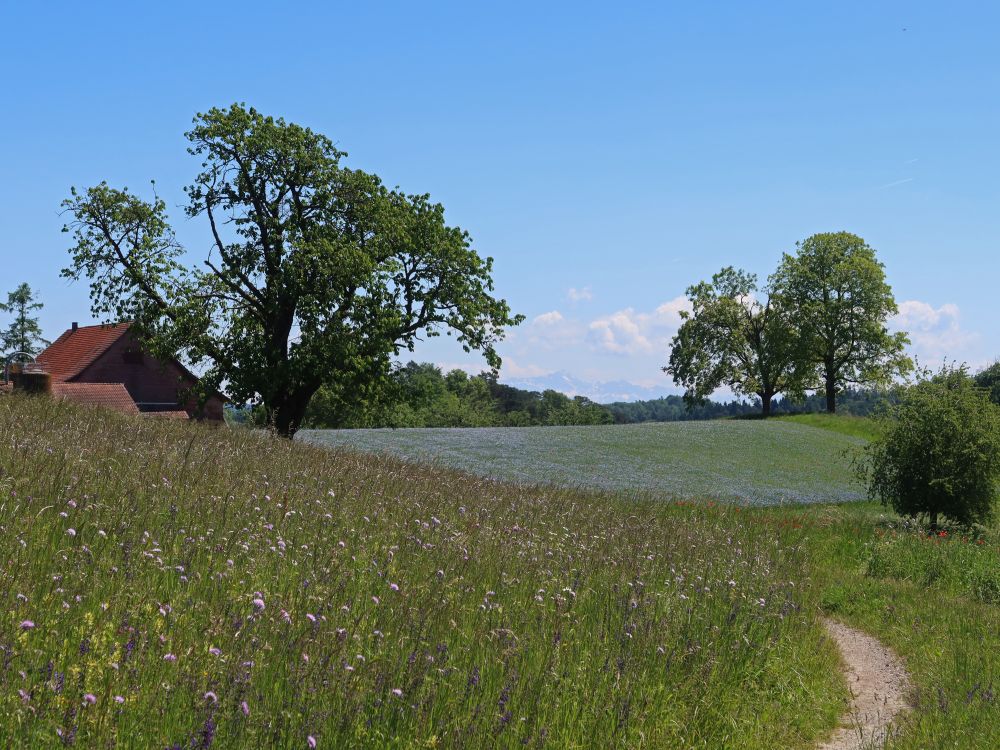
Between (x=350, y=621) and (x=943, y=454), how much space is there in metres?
17.0

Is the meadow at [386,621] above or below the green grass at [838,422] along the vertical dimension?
below

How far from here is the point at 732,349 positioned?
6203 cm

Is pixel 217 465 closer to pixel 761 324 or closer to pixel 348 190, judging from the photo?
pixel 348 190

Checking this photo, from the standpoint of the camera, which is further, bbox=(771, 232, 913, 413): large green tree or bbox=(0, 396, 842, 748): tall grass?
bbox=(771, 232, 913, 413): large green tree

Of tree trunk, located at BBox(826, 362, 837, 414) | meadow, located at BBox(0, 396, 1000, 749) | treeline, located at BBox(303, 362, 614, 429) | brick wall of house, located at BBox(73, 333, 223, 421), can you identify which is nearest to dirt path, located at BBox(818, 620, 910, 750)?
meadow, located at BBox(0, 396, 1000, 749)

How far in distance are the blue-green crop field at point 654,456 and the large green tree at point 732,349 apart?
15.5 m

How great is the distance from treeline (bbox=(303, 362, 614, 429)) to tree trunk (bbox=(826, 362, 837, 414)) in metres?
25.3

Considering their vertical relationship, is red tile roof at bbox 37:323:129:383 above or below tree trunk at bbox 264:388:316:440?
above

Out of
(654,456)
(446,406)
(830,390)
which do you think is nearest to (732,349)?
(830,390)

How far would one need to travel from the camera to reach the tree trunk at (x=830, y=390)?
194ft

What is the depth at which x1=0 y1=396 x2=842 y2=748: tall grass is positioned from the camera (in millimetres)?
4270

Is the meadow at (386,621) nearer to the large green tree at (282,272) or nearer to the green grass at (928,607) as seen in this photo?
the green grass at (928,607)

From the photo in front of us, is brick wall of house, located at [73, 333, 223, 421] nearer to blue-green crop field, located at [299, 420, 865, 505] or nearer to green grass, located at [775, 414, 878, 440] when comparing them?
blue-green crop field, located at [299, 420, 865, 505]

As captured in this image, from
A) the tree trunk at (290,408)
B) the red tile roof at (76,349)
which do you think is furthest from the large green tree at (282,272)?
the red tile roof at (76,349)
